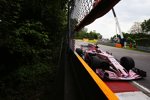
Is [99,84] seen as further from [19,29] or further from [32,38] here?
[32,38]

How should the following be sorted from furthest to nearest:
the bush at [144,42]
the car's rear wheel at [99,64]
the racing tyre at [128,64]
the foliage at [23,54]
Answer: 1. the bush at [144,42]
2. the foliage at [23,54]
3. the racing tyre at [128,64]
4. the car's rear wheel at [99,64]

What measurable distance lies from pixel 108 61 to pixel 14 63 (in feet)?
19.8

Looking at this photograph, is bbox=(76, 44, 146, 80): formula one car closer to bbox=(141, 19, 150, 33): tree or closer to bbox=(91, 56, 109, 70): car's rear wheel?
bbox=(91, 56, 109, 70): car's rear wheel

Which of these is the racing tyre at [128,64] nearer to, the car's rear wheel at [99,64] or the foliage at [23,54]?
the car's rear wheel at [99,64]

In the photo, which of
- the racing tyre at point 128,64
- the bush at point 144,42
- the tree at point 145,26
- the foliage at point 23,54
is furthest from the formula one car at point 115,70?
the tree at point 145,26

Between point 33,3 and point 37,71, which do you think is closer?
point 37,71

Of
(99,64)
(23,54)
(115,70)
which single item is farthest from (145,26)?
(115,70)

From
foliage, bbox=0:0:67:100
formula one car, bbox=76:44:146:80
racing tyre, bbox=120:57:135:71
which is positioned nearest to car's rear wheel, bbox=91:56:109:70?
formula one car, bbox=76:44:146:80

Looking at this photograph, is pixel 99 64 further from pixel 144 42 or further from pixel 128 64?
pixel 144 42

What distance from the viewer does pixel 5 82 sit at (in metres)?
10.9

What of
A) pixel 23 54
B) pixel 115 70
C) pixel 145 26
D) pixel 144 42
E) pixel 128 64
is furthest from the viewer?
pixel 145 26

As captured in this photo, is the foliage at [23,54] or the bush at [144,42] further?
the bush at [144,42]

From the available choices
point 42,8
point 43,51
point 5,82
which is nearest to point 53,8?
point 42,8

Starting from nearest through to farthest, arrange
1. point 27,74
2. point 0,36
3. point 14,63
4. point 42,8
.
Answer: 1. point 0,36
2. point 27,74
3. point 14,63
4. point 42,8
